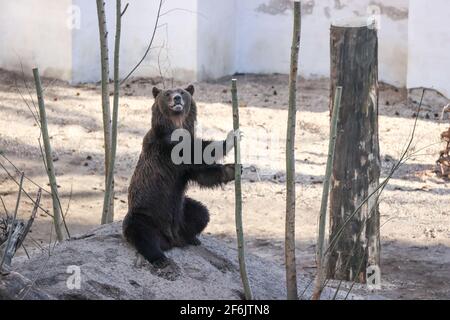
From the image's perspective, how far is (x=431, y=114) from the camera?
43.6ft

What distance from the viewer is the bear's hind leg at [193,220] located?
651 centimetres

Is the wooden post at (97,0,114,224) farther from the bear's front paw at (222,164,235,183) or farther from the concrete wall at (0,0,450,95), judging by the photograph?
the concrete wall at (0,0,450,95)

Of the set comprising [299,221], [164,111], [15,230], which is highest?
[164,111]

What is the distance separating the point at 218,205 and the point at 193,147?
4.02 metres

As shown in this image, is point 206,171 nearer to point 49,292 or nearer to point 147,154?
point 147,154

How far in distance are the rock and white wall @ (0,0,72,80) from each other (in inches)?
307

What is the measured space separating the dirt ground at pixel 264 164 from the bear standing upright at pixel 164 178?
2.20 m

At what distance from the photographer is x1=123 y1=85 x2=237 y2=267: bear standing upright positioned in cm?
619

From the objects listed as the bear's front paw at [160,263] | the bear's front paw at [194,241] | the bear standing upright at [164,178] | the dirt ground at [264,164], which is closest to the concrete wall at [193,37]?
the dirt ground at [264,164]

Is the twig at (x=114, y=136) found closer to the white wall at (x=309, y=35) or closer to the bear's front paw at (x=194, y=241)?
the bear's front paw at (x=194, y=241)

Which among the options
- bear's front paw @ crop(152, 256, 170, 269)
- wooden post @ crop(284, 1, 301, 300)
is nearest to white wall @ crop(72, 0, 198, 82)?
bear's front paw @ crop(152, 256, 170, 269)

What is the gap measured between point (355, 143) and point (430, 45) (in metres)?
5.94

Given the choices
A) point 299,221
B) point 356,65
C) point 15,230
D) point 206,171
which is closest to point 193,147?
point 206,171

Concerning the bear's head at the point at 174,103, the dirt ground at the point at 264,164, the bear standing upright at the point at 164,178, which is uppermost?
the bear's head at the point at 174,103
